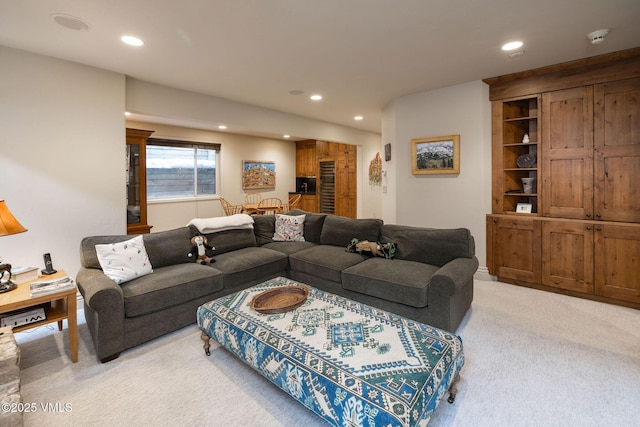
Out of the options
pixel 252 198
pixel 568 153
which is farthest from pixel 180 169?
pixel 568 153

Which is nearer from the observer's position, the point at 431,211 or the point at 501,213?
the point at 501,213

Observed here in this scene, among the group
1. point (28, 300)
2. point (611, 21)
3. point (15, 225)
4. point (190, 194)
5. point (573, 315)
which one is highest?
point (611, 21)

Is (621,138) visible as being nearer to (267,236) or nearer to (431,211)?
(431,211)

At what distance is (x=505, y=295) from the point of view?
3.57 metres

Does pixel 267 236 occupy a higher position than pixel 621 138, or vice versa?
pixel 621 138

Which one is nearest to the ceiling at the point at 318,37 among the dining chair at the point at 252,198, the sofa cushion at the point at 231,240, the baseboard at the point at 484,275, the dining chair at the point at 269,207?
the sofa cushion at the point at 231,240

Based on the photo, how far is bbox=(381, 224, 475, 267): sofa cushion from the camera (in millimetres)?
3023

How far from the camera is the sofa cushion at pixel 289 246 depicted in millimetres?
3822

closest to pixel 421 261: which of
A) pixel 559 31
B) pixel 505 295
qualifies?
pixel 505 295

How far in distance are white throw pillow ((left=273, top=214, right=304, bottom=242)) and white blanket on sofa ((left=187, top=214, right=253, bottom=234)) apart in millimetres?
403

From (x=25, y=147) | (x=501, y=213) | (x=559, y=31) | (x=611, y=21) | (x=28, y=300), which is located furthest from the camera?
(x=501, y=213)

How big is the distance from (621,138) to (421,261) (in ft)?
7.89

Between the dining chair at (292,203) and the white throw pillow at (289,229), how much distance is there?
3920 millimetres

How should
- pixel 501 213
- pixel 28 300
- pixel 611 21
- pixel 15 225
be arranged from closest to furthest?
pixel 28 300 → pixel 15 225 → pixel 611 21 → pixel 501 213
